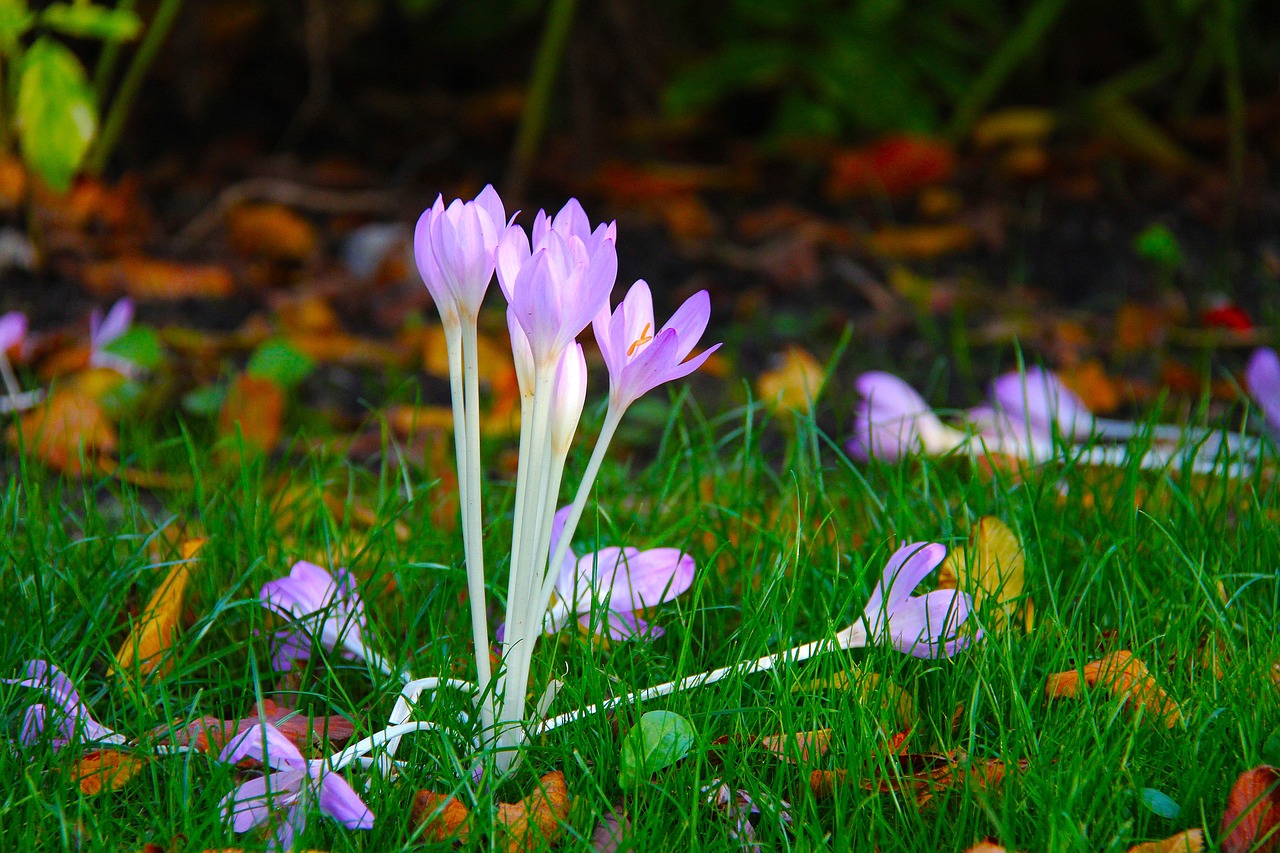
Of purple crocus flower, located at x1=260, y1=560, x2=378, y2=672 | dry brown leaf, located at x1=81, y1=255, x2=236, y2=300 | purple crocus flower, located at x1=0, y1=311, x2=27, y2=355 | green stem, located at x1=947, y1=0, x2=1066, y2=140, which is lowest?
purple crocus flower, located at x1=260, y1=560, x2=378, y2=672

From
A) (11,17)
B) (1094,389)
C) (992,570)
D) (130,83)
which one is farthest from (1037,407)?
(130,83)

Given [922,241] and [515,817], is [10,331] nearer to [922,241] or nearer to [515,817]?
[515,817]

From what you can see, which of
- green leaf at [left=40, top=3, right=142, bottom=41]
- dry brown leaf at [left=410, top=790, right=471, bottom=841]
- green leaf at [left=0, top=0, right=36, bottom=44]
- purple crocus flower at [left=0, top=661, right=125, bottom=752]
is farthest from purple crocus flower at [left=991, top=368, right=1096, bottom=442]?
green leaf at [left=0, top=0, right=36, bottom=44]

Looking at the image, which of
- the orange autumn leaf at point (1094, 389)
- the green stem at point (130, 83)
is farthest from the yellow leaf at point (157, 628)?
the green stem at point (130, 83)

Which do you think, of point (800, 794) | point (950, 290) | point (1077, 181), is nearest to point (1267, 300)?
point (950, 290)

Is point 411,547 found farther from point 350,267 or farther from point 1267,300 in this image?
point 1267,300

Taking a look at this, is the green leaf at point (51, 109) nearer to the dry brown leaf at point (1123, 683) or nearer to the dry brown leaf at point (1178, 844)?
the dry brown leaf at point (1123, 683)

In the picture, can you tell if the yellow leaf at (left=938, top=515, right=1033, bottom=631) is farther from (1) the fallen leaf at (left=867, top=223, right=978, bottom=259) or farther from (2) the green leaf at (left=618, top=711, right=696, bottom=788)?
(1) the fallen leaf at (left=867, top=223, right=978, bottom=259)
